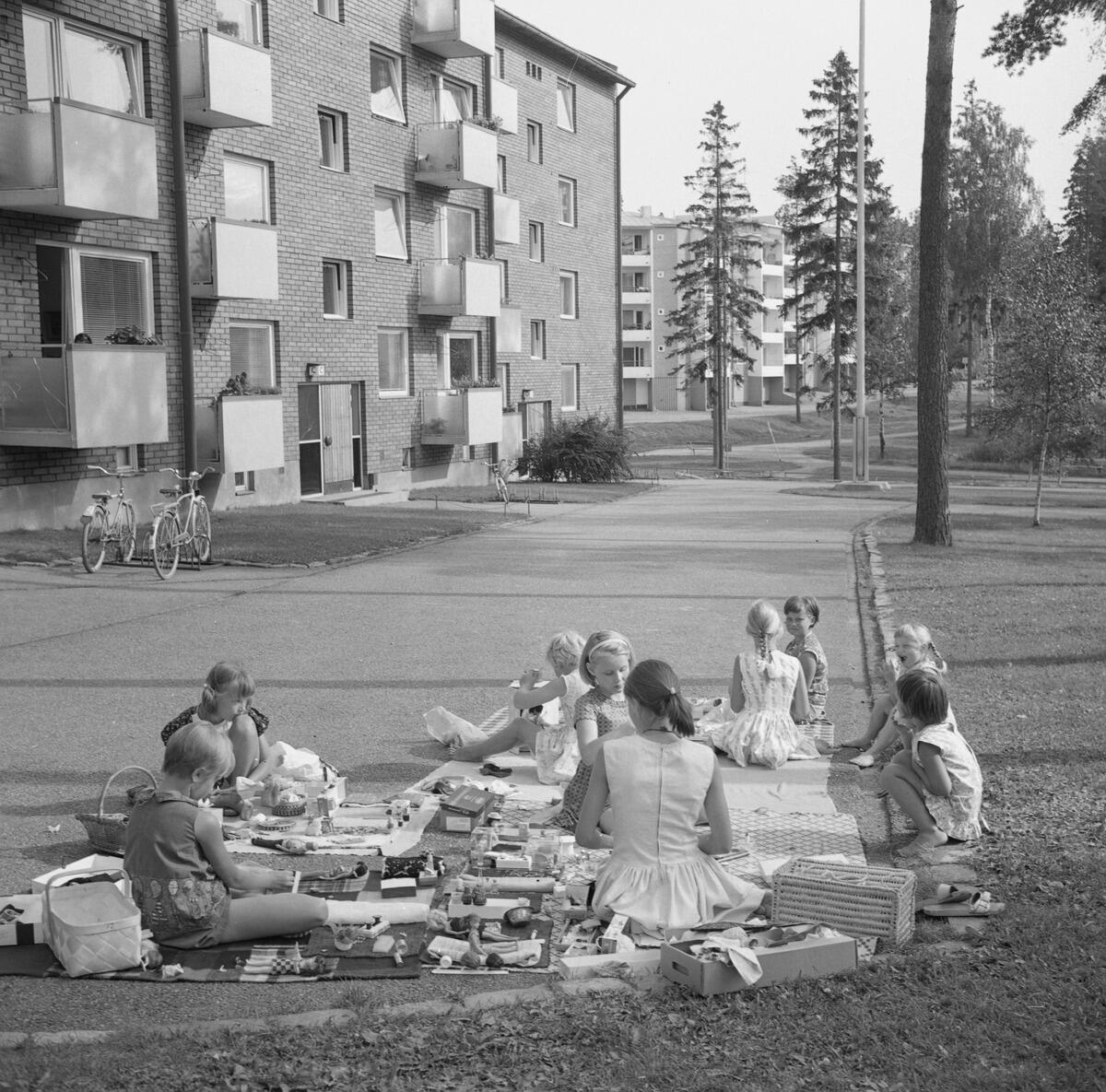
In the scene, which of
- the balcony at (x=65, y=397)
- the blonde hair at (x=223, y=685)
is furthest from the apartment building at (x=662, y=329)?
the blonde hair at (x=223, y=685)

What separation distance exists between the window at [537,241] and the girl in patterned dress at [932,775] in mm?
37457

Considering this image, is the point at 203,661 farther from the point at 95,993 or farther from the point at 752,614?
the point at 95,993

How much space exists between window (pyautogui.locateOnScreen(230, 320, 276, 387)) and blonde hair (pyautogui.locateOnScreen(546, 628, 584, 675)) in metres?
19.9

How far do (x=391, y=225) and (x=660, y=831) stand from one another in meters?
29.9

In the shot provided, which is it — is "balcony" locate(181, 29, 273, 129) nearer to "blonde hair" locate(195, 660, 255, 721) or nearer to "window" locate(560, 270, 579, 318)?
"blonde hair" locate(195, 660, 255, 721)

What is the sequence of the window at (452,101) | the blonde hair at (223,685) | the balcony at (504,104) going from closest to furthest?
the blonde hair at (223,685) < the window at (452,101) < the balcony at (504,104)

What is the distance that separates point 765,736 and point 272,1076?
494 centimetres

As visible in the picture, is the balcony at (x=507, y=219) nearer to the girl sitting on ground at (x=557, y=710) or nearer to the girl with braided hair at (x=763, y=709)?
the girl with braided hair at (x=763, y=709)

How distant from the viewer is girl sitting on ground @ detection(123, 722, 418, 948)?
546 cm

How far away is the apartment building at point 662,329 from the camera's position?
117000 millimetres

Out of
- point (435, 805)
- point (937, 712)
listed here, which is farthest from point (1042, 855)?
point (435, 805)

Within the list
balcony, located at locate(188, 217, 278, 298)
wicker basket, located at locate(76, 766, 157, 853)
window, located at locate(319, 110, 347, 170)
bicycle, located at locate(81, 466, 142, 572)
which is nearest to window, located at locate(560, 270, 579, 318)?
window, located at locate(319, 110, 347, 170)

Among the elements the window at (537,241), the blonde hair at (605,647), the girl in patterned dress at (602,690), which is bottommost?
the girl in patterned dress at (602,690)

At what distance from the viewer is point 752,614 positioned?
8930 mm
